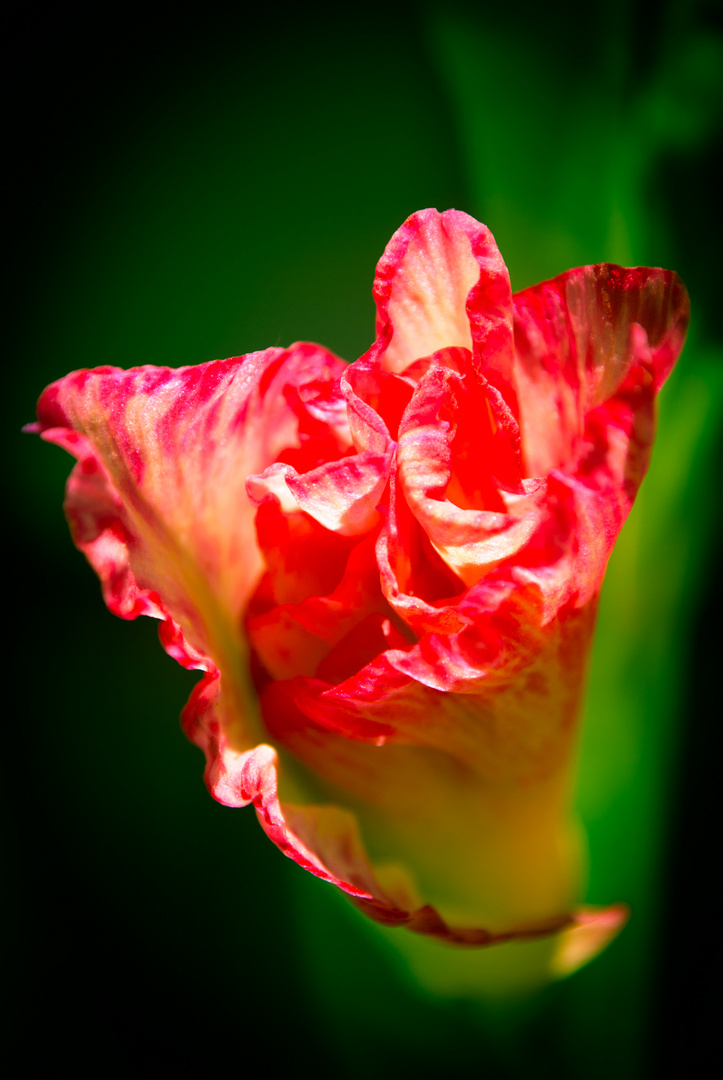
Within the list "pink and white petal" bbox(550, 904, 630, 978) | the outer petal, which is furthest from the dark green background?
the outer petal

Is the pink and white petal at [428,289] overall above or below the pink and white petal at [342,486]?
above

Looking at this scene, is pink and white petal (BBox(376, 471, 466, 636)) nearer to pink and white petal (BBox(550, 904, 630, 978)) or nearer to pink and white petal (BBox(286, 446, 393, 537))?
pink and white petal (BBox(286, 446, 393, 537))

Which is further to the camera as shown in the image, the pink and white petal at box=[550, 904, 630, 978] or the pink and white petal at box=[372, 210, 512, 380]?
the pink and white petal at box=[550, 904, 630, 978]

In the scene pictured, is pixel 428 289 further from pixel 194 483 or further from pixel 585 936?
pixel 585 936

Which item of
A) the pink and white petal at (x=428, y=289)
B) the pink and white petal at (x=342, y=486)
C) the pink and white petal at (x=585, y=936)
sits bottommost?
the pink and white petal at (x=585, y=936)

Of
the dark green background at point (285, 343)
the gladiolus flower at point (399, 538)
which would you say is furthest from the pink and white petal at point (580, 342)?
the dark green background at point (285, 343)

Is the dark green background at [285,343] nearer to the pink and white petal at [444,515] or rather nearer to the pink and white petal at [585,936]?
the pink and white petal at [585,936]
